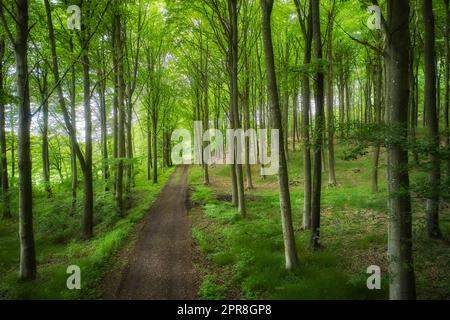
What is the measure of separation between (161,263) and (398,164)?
7.21 meters

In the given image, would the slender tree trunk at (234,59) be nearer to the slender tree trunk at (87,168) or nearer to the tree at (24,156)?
the slender tree trunk at (87,168)

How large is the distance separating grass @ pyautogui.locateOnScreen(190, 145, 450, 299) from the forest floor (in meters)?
0.51

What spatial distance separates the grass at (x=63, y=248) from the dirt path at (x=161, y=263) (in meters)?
0.78

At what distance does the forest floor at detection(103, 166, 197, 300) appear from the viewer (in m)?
7.41

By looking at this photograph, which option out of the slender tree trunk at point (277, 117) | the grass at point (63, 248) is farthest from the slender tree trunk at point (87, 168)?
the slender tree trunk at point (277, 117)

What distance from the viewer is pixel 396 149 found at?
16.5ft

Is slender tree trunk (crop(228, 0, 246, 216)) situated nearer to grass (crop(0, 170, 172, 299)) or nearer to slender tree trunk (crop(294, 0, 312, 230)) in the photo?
slender tree trunk (crop(294, 0, 312, 230))

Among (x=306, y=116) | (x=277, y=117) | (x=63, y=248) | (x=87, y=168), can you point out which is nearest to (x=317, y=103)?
(x=306, y=116)

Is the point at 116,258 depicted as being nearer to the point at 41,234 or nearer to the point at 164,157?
the point at 41,234

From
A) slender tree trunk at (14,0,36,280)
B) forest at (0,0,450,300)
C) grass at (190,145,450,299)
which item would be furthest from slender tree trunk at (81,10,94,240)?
grass at (190,145,450,299)

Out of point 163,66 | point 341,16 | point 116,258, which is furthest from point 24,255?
point 163,66

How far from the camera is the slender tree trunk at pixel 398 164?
196 inches

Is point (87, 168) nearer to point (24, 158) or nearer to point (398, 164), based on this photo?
point (24, 158)
